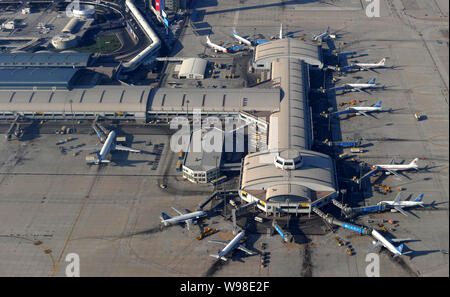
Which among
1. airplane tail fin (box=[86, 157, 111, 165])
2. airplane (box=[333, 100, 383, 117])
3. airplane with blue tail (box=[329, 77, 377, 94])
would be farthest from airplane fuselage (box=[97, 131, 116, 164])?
airplane with blue tail (box=[329, 77, 377, 94])

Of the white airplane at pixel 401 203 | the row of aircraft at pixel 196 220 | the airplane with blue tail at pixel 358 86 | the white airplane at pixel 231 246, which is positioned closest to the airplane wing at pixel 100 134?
the row of aircraft at pixel 196 220

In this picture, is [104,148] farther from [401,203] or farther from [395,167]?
[401,203]

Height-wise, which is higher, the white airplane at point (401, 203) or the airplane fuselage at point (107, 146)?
the airplane fuselage at point (107, 146)

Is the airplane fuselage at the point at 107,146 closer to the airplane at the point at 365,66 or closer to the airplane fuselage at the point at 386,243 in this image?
the airplane fuselage at the point at 386,243

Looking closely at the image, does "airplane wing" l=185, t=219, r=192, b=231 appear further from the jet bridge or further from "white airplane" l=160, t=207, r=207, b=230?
the jet bridge

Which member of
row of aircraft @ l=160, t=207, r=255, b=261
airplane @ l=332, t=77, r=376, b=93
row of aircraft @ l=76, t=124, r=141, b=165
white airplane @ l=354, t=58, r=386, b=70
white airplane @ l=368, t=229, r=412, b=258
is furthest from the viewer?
white airplane @ l=354, t=58, r=386, b=70

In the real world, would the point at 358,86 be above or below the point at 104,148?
above

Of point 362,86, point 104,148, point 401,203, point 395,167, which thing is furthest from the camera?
point 362,86

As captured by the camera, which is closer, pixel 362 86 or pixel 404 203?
pixel 404 203

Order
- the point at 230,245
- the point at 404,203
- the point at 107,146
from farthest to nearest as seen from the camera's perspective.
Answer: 1. the point at 107,146
2. the point at 404,203
3. the point at 230,245

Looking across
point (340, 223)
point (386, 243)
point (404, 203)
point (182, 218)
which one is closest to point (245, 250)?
point (182, 218)

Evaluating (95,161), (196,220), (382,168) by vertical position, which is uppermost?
(95,161)

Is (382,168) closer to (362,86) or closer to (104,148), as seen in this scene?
(362,86)
